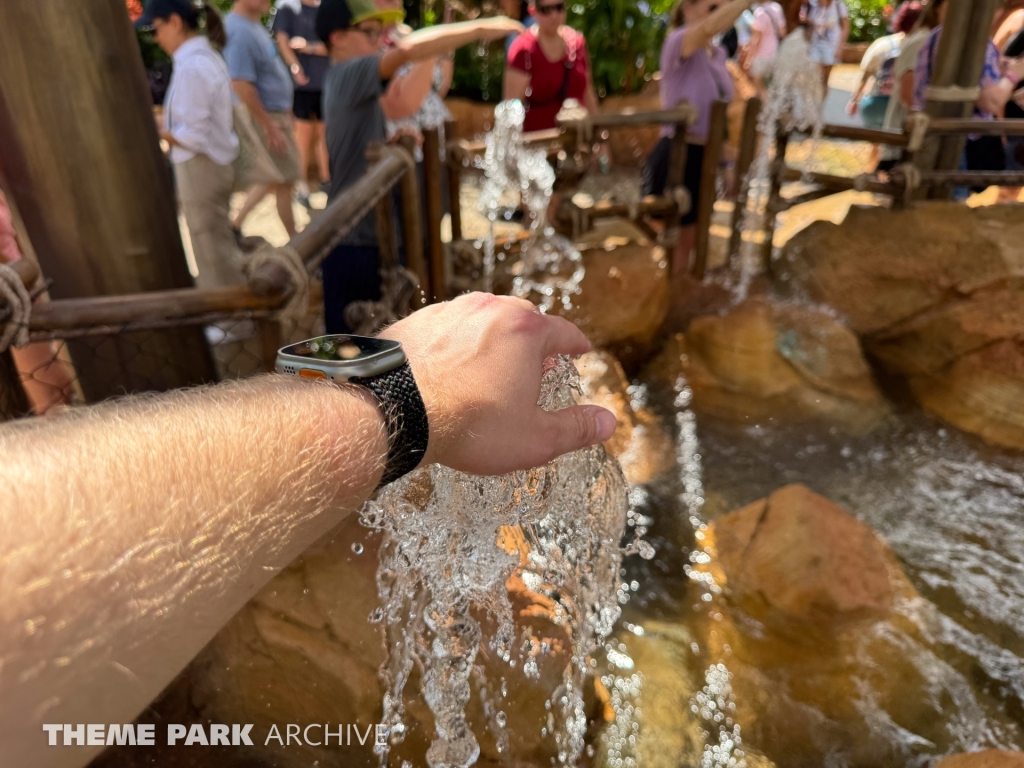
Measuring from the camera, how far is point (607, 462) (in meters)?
1.83

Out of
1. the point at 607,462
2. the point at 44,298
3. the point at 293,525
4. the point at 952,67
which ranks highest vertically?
the point at 952,67

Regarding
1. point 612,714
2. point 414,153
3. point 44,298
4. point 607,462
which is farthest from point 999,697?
point 44,298

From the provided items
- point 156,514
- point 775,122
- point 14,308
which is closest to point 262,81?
point 14,308

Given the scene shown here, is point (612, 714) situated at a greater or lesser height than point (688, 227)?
lesser

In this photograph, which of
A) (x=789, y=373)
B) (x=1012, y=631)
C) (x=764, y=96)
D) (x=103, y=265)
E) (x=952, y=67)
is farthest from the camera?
(x=764, y=96)

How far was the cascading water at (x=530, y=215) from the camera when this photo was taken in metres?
3.74

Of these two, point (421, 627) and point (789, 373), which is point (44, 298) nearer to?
point (421, 627)

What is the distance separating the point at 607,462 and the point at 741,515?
1128 millimetres

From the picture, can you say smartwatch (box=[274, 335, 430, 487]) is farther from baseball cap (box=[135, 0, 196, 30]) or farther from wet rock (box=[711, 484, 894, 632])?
baseball cap (box=[135, 0, 196, 30])

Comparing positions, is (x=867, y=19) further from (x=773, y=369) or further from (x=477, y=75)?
(x=773, y=369)

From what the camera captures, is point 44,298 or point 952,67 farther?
point 952,67

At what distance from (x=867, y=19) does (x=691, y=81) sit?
1073cm

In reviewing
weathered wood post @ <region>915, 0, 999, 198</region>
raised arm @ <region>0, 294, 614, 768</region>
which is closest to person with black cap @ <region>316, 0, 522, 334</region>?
raised arm @ <region>0, 294, 614, 768</region>

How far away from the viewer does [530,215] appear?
4164 mm
